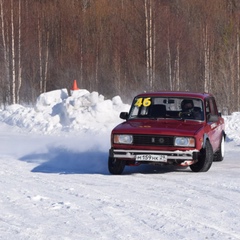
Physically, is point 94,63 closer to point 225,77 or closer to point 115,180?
point 225,77

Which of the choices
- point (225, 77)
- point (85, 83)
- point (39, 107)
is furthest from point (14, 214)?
point (85, 83)

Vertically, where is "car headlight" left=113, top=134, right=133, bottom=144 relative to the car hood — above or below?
below

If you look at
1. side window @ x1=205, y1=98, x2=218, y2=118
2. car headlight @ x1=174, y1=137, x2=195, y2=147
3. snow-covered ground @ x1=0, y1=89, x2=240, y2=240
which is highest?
side window @ x1=205, y1=98, x2=218, y2=118

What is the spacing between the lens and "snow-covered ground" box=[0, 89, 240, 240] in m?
7.50

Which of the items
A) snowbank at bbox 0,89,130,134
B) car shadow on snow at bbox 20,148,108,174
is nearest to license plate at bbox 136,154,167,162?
car shadow on snow at bbox 20,148,108,174

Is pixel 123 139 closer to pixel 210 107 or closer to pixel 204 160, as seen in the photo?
pixel 204 160

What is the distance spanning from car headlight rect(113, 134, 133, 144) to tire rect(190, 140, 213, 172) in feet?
4.09

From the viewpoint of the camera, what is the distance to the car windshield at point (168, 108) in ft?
41.5

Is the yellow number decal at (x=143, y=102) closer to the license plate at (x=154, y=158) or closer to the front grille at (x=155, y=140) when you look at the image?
the front grille at (x=155, y=140)

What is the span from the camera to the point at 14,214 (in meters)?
8.37

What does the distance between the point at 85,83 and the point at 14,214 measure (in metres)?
33.3

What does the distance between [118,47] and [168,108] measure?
94.7 feet

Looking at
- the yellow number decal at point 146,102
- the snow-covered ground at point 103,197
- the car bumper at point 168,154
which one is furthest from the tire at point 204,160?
the yellow number decal at point 146,102

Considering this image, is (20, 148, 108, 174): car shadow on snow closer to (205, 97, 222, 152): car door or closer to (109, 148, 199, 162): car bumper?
(109, 148, 199, 162): car bumper
